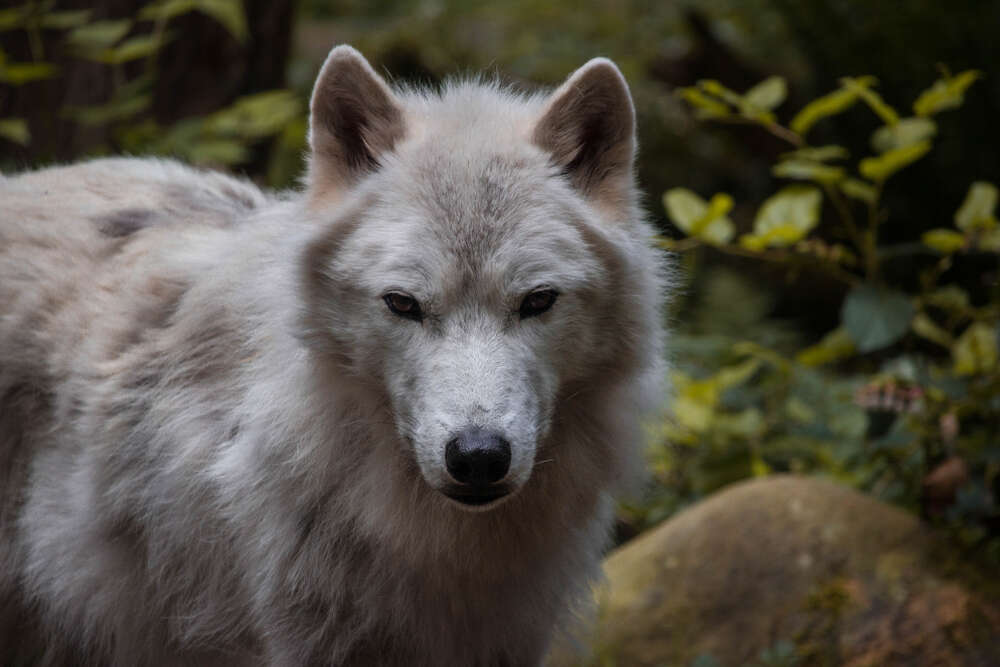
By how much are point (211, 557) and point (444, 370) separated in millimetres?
1194

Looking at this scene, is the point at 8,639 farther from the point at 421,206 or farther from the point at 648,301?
the point at 648,301

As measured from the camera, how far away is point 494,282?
302 cm

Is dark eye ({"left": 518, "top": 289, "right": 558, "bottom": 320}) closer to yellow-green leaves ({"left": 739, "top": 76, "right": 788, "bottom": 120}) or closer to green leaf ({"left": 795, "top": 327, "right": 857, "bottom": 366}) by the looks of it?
yellow-green leaves ({"left": 739, "top": 76, "right": 788, "bottom": 120})

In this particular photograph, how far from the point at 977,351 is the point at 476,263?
3108mm

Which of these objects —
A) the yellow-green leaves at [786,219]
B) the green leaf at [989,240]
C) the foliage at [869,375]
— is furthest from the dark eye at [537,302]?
the green leaf at [989,240]

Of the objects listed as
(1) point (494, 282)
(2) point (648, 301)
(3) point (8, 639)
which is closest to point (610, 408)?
(2) point (648, 301)

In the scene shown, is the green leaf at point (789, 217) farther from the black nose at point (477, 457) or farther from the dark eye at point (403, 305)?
the black nose at point (477, 457)

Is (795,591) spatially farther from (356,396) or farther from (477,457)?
(477,457)

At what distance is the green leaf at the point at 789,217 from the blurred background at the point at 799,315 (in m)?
0.01

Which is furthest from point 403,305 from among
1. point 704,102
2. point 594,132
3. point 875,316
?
point 875,316

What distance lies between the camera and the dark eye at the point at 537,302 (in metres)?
3.08

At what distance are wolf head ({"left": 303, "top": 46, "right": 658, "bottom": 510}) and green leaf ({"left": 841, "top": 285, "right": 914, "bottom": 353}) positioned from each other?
185cm

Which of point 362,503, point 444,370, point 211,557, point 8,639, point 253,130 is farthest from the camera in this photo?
point 253,130

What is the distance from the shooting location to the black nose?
2816mm
